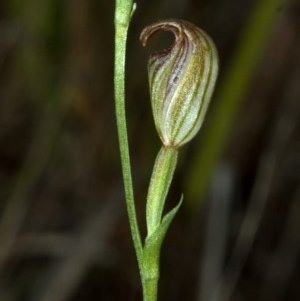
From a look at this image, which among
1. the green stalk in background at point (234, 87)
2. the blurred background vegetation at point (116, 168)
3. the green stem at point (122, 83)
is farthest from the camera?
the blurred background vegetation at point (116, 168)

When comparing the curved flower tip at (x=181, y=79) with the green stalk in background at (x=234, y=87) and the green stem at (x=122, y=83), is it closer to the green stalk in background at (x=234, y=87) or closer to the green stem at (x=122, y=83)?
the green stem at (x=122, y=83)

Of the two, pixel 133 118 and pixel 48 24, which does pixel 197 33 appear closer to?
pixel 48 24

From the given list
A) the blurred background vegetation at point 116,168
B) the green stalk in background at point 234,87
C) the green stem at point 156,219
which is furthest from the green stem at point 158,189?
the blurred background vegetation at point 116,168

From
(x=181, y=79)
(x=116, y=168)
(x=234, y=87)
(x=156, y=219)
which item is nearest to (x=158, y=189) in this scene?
(x=156, y=219)

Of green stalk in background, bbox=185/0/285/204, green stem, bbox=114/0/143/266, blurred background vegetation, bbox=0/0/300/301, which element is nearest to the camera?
green stem, bbox=114/0/143/266

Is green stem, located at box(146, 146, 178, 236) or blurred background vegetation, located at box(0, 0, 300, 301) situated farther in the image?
blurred background vegetation, located at box(0, 0, 300, 301)

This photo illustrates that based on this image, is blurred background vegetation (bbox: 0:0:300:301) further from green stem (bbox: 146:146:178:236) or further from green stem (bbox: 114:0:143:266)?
green stem (bbox: 114:0:143:266)

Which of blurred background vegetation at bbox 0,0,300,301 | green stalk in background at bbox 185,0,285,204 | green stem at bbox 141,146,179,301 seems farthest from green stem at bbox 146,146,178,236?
blurred background vegetation at bbox 0,0,300,301
